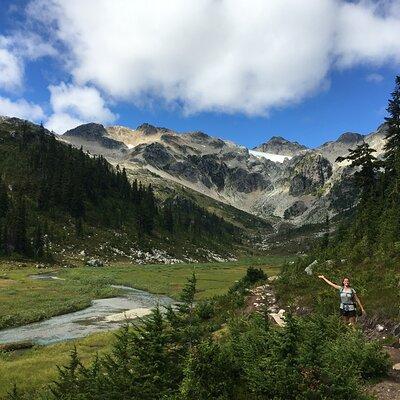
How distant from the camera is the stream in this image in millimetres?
39188

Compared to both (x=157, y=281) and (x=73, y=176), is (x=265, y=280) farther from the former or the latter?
(x=73, y=176)

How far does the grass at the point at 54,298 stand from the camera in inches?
1064

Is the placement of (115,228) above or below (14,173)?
below

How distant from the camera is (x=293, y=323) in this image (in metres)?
13.6

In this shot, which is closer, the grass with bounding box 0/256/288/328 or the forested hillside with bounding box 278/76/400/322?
the forested hillside with bounding box 278/76/400/322

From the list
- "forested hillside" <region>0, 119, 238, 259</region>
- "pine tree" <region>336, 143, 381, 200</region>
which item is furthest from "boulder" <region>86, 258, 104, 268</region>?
"pine tree" <region>336, 143, 381, 200</region>

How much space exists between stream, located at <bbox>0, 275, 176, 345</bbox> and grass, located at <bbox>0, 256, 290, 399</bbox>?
8.04ft

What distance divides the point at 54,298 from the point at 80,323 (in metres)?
16.9

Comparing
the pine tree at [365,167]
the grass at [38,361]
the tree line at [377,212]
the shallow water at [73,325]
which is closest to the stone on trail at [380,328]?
the tree line at [377,212]

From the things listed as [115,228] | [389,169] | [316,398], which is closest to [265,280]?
[389,169]

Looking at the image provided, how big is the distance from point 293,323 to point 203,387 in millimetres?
3282

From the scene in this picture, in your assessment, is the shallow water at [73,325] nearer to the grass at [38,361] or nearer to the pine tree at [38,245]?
the grass at [38,361]

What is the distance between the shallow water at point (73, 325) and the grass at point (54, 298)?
7.80 feet

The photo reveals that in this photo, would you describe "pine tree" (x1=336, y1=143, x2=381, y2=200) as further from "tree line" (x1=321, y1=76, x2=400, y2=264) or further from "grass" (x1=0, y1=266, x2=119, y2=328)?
"grass" (x1=0, y1=266, x2=119, y2=328)
